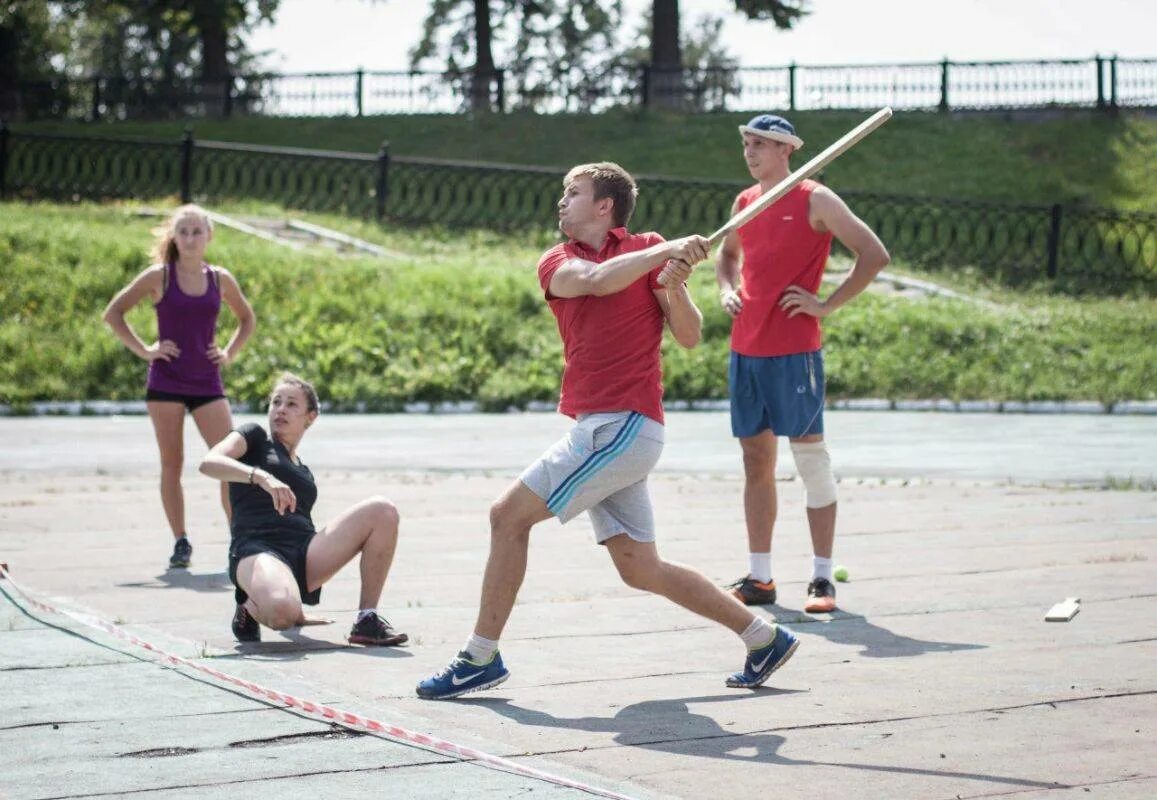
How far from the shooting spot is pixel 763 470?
25.3ft

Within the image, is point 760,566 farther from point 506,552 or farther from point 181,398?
point 181,398

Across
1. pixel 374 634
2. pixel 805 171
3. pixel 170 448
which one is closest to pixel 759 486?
pixel 374 634

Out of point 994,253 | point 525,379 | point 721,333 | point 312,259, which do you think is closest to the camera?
point 525,379

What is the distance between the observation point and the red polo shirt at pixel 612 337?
225 inches

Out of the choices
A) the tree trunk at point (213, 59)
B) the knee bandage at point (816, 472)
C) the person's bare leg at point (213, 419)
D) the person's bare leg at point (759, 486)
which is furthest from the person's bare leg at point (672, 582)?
the tree trunk at point (213, 59)

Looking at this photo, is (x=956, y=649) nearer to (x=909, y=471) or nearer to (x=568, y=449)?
(x=568, y=449)

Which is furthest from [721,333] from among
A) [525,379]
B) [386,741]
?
[386,741]

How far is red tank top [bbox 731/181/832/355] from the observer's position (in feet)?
24.7

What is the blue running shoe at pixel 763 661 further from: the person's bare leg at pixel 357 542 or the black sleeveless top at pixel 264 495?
the black sleeveless top at pixel 264 495

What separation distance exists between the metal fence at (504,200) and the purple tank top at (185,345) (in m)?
16.9

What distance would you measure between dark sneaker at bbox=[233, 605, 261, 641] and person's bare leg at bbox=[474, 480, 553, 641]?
1285 mm

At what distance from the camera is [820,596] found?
292 inches

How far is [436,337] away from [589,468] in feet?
45.1

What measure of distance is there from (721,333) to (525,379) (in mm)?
2614
